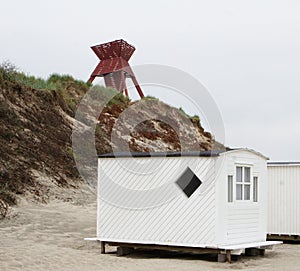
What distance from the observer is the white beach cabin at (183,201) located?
14172 mm

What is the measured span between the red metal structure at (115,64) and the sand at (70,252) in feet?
62.9

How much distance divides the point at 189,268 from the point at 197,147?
27.3 metres

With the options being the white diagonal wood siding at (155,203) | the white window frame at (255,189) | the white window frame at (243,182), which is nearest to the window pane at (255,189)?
the white window frame at (255,189)

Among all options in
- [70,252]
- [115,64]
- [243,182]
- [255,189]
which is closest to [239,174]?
[243,182]

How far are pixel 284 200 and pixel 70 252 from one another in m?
7.91

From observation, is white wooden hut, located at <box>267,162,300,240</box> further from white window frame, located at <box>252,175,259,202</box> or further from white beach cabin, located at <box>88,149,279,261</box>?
white window frame, located at <box>252,175,259,202</box>

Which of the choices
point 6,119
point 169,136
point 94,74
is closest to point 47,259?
point 6,119

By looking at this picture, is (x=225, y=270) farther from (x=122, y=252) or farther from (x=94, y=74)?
(x=94, y=74)

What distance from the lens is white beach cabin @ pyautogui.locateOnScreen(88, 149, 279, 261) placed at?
46.5 ft

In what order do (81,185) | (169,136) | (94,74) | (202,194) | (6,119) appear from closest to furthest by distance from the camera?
(202,194), (81,185), (6,119), (169,136), (94,74)

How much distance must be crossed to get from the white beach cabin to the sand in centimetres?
50

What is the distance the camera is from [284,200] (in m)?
19.9

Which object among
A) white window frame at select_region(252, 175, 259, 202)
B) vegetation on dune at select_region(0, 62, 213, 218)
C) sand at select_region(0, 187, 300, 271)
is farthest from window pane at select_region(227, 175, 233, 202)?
vegetation on dune at select_region(0, 62, 213, 218)

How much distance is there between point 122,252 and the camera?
1533cm
